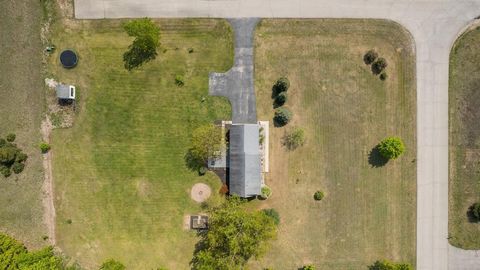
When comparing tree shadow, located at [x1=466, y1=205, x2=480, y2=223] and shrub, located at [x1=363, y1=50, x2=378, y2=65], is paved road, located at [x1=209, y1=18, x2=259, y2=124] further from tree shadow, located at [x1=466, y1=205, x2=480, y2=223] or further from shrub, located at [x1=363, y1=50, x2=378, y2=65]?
tree shadow, located at [x1=466, y1=205, x2=480, y2=223]

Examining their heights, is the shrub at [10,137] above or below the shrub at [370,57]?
below

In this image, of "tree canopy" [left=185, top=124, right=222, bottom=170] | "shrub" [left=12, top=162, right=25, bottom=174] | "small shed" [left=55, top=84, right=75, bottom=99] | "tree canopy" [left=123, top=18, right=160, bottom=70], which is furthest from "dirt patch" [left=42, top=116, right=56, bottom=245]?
"tree canopy" [left=185, top=124, right=222, bottom=170]

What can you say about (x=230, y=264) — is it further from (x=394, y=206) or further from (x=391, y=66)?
(x=391, y=66)

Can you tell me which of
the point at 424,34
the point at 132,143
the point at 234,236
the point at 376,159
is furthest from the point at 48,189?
the point at 424,34

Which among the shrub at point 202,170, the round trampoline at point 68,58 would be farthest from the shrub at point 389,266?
the round trampoline at point 68,58

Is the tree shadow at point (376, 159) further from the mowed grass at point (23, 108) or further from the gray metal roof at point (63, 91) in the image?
the mowed grass at point (23, 108)

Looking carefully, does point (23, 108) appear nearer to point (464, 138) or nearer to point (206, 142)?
point (206, 142)
